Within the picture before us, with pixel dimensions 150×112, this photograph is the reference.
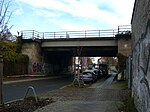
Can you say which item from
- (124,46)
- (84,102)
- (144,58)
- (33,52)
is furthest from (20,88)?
(33,52)

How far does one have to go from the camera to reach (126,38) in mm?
49562

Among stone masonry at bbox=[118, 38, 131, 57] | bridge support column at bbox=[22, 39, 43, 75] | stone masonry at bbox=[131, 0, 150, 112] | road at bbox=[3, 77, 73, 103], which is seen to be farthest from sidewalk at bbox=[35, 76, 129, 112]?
bridge support column at bbox=[22, 39, 43, 75]

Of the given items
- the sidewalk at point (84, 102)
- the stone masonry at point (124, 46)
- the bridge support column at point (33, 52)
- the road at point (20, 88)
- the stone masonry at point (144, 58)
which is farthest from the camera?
the bridge support column at point (33, 52)

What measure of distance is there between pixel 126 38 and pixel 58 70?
2720 centimetres

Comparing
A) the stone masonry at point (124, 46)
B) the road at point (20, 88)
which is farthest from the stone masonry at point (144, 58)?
the stone masonry at point (124, 46)

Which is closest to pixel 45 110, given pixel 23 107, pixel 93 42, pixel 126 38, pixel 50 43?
pixel 23 107

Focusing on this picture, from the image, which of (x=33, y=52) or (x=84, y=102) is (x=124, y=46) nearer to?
(x=33, y=52)

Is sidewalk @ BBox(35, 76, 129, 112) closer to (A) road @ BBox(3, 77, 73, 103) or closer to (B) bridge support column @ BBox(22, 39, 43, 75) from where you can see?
(A) road @ BBox(3, 77, 73, 103)

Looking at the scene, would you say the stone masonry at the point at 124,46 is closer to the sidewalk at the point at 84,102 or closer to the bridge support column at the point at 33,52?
the bridge support column at the point at 33,52

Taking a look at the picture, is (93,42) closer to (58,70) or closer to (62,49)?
(62,49)

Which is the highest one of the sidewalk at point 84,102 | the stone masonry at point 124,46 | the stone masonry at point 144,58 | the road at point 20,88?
the stone masonry at point 124,46

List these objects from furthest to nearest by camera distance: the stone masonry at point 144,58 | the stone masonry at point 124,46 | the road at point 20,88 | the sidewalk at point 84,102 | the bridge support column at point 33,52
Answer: the bridge support column at point 33,52, the stone masonry at point 124,46, the road at point 20,88, the sidewalk at point 84,102, the stone masonry at point 144,58

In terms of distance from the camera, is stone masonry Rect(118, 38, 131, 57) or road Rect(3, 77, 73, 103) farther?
stone masonry Rect(118, 38, 131, 57)

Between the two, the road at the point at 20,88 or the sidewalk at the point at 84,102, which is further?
the road at the point at 20,88
